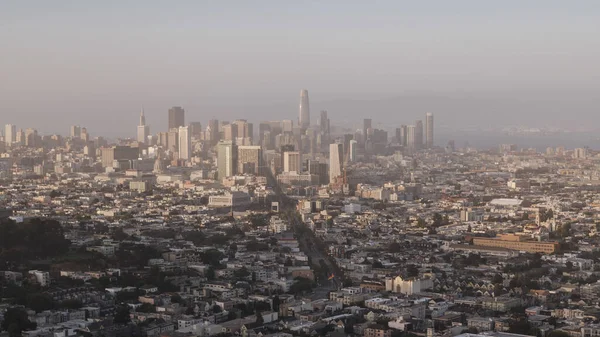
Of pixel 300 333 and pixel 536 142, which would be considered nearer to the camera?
pixel 300 333

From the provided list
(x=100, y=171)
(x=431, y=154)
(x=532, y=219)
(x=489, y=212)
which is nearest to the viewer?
(x=532, y=219)

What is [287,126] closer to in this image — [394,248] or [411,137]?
[411,137]

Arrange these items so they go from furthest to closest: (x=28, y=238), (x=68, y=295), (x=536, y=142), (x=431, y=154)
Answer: (x=536, y=142)
(x=431, y=154)
(x=28, y=238)
(x=68, y=295)

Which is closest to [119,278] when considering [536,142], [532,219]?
[532,219]

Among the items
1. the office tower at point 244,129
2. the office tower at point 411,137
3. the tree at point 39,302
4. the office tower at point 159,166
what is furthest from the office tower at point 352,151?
the tree at point 39,302

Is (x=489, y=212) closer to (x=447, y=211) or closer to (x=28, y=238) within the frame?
(x=447, y=211)

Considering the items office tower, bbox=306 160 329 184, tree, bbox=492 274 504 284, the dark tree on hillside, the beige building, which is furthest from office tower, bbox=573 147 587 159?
the dark tree on hillside

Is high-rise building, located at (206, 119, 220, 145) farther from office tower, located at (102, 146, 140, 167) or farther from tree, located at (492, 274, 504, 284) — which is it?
tree, located at (492, 274, 504, 284)
